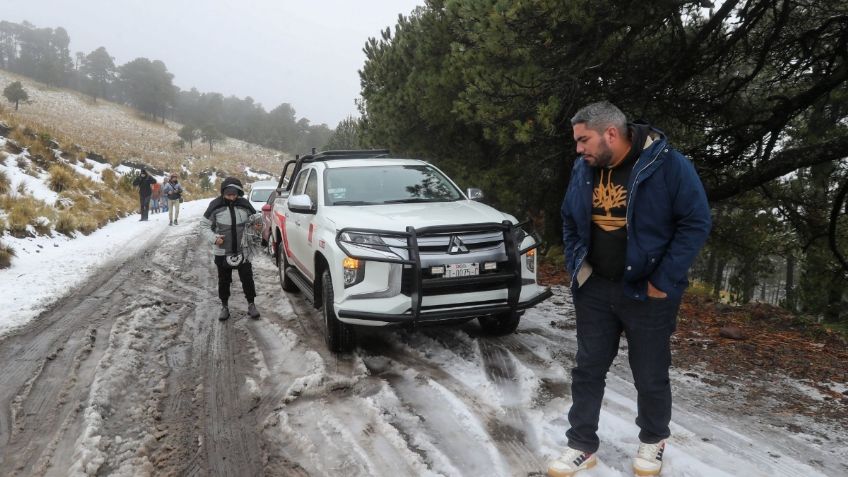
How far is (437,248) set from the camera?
4.46 metres

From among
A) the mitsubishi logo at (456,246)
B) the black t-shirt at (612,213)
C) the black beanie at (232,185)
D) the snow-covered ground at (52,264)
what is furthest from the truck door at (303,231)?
the black t-shirt at (612,213)

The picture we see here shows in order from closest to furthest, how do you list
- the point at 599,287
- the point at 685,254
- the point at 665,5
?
the point at 685,254 → the point at 599,287 → the point at 665,5

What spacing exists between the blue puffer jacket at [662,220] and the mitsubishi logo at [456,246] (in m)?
1.89

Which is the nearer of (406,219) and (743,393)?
(743,393)

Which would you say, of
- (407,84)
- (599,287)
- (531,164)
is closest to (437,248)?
(599,287)

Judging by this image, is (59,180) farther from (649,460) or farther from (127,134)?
(127,134)

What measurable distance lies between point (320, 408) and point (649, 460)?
218cm

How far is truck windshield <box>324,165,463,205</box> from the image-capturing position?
18.6 feet

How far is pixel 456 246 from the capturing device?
4480mm

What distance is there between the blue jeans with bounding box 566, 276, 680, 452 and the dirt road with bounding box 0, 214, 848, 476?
34cm

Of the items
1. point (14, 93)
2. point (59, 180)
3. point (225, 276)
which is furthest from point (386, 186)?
point (14, 93)

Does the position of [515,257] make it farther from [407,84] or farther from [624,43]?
[407,84]

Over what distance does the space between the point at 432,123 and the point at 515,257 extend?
6.48 m

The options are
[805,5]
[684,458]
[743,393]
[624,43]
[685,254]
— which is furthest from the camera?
[805,5]
